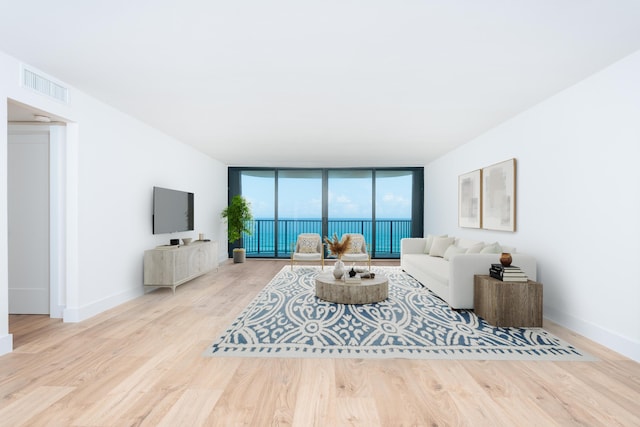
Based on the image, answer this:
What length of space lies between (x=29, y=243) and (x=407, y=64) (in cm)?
469

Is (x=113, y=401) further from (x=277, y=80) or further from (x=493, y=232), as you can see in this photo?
(x=493, y=232)

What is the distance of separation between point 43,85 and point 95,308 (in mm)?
2490

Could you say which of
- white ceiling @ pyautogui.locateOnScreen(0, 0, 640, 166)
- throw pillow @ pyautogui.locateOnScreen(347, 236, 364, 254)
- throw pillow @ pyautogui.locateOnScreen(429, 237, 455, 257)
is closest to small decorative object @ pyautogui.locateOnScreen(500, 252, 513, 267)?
white ceiling @ pyautogui.locateOnScreen(0, 0, 640, 166)

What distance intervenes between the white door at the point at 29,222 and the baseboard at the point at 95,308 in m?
0.53

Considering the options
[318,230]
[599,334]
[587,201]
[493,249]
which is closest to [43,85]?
[493,249]

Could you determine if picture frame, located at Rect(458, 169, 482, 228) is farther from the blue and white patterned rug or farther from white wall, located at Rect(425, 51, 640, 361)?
the blue and white patterned rug

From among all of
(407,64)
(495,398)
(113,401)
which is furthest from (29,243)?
(495,398)

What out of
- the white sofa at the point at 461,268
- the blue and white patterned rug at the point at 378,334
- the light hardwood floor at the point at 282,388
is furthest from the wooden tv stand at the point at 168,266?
the white sofa at the point at 461,268

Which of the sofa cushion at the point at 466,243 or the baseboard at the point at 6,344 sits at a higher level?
the sofa cushion at the point at 466,243

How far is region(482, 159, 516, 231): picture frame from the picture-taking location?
14.9 ft

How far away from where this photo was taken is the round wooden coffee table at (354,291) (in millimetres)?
4270

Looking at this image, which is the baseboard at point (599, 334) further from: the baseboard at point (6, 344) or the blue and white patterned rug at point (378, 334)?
the baseboard at point (6, 344)

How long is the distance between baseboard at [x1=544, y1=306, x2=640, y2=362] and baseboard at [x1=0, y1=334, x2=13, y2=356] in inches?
207

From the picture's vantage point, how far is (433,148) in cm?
659
